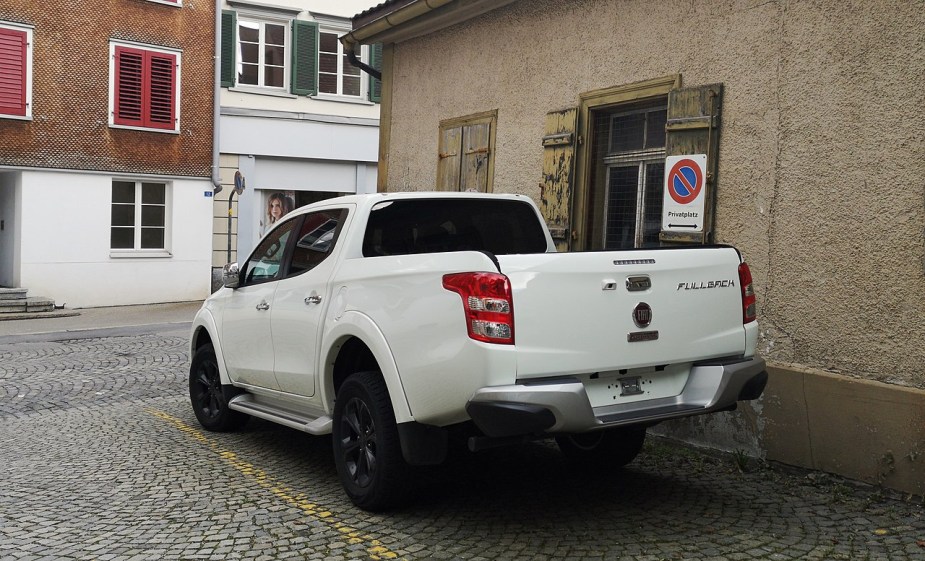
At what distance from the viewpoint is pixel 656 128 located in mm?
7988

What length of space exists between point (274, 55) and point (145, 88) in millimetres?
3660

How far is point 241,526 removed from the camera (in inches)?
200

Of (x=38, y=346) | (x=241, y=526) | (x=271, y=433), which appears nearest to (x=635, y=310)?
(x=241, y=526)

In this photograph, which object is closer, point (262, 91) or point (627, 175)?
point (627, 175)

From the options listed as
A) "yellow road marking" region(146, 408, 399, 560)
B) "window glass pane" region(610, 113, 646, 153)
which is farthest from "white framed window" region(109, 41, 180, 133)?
"window glass pane" region(610, 113, 646, 153)

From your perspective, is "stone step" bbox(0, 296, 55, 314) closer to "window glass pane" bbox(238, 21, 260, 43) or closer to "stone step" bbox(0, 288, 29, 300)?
"stone step" bbox(0, 288, 29, 300)

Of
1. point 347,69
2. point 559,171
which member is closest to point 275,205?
point 347,69

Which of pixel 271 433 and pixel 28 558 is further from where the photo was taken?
pixel 271 433

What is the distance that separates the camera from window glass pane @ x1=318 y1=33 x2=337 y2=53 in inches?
948

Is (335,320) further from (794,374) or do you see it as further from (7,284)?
(7,284)

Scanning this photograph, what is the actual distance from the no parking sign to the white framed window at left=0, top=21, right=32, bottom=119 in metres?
16.2

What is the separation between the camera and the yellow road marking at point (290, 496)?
4763 millimetres

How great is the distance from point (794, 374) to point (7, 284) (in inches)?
726

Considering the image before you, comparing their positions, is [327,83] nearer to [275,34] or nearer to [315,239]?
[275,34]
